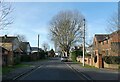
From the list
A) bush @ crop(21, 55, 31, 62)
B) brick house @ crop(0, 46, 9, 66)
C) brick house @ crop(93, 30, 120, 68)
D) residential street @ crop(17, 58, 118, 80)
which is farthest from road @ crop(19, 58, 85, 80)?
bush @ crop(21, 55, 31, 62)

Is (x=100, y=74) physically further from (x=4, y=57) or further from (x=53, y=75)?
(x=4, y=57)

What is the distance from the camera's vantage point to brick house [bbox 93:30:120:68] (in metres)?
43.0

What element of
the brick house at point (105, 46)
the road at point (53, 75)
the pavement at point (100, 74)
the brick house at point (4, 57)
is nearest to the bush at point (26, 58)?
the brick house at point (105, 46)

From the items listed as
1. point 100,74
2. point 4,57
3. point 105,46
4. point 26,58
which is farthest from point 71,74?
point 26,58

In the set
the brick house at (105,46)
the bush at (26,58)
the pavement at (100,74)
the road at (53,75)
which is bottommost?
the road at (53,75)

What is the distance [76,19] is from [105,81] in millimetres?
63405

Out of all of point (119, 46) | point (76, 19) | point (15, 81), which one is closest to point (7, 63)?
point (119, 46)

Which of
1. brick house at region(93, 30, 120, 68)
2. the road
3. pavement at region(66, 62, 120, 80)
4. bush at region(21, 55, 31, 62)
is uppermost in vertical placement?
brick house at region(93, 30, 120, 68)

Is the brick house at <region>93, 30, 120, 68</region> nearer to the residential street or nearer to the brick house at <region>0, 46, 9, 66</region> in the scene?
the residential street

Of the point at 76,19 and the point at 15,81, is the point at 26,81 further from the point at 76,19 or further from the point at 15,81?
the point at 76,19

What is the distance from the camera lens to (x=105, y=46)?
68.6 m

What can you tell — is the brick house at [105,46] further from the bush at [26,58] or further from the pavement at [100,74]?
the bush at [26,58]

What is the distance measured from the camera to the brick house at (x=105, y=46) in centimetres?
4303

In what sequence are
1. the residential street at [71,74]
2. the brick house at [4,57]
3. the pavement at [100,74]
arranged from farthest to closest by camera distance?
the brick house at [4,57], the residential street at [71,74], the pavement at [100,74]
